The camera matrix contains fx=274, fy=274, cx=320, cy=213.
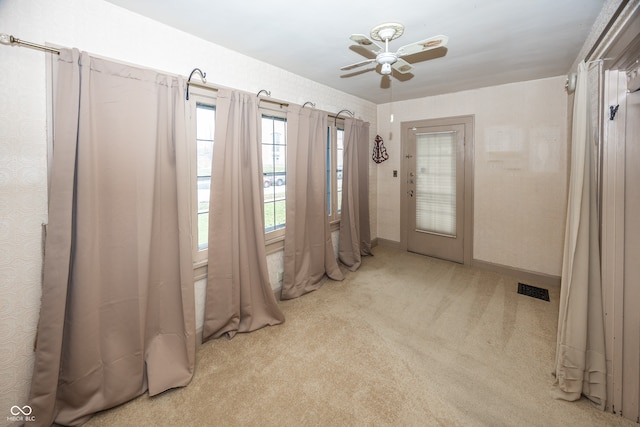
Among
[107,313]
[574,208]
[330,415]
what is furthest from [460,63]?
[107,313]

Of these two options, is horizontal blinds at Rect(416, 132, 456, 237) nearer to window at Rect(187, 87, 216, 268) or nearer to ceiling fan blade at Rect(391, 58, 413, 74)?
ceiling fan blade at Rect(391, 58, 413, 74)

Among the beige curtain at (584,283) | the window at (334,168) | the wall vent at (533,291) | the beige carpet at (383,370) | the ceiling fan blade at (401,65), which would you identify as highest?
the ceiling fan blade at (401,65)

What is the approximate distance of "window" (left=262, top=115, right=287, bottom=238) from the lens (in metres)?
2.85

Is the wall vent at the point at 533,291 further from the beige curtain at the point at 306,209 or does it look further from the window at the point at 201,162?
the window at the point at 201,162

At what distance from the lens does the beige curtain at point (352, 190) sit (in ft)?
12.1

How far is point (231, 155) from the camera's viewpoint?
228cm

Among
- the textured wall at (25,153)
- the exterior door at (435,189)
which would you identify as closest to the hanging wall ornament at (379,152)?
the exterior door at (435,189)

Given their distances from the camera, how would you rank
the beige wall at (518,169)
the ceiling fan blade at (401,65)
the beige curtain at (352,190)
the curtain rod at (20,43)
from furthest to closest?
the beige curtain at (352,190) → the beige wall at (518,169) → the ceiling fan blade at (401,65) → the curtain rod at (20,43)

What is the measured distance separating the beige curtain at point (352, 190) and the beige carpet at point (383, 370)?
87cm

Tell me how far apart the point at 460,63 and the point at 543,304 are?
102 inches

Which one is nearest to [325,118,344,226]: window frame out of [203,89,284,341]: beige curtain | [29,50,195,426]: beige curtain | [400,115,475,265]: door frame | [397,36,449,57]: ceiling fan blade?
[203,89,284,341]: beige curtain

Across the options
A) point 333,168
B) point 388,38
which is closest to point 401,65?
point 388,38

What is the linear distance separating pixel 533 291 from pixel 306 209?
2.75 metres

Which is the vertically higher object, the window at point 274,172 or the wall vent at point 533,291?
the window at point 274,172
